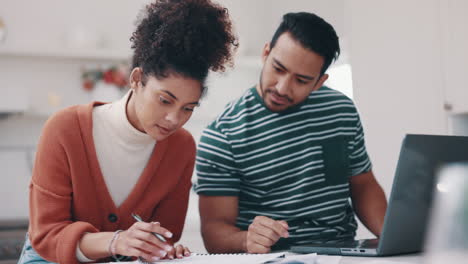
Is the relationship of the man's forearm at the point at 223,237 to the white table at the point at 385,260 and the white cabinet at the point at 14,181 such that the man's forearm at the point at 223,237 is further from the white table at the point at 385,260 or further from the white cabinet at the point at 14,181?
the white cabinet at the point at 14,181

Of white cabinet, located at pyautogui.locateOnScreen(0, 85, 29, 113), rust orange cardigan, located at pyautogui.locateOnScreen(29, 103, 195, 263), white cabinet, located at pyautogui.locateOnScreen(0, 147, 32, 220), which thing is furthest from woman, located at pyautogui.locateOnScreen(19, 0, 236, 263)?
white cabinet, located at pyautogui.locateOnScreen(0, 147, 32, 220)

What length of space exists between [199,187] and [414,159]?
716mm

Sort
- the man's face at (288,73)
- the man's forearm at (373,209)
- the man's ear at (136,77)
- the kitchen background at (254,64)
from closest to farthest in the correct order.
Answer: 1. the man's ear at (136,77)
2. the man's face at (288,73)
3. the man's forearm at (373,209)
4. the kitchen background at (254,64)

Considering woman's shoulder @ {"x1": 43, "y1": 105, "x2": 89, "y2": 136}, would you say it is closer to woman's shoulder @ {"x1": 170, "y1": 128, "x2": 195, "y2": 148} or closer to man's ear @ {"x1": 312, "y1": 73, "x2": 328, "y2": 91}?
woman's shoulder @ {"x1": 170, "y1": 128, "x2": 195, "y2": 148}

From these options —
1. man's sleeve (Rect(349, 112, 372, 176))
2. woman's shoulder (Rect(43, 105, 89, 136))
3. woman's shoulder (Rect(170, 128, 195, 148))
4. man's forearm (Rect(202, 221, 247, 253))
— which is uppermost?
woman's shoulder (Rect(43, 105, 89, 136))

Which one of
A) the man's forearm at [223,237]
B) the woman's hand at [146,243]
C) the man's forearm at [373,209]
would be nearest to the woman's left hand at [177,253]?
the woman's hand at [146,243]

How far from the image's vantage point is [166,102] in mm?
1190

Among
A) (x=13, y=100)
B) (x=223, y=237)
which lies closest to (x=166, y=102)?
(x=223, y=237)

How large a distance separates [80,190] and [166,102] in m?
0.28

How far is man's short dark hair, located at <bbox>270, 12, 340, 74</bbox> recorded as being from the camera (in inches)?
54.8

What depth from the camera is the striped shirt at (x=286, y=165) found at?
4.77 ft

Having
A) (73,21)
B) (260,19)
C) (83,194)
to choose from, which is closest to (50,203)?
(83,194)

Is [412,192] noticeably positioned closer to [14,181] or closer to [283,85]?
[283,85]

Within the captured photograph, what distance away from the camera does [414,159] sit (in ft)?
2.85
